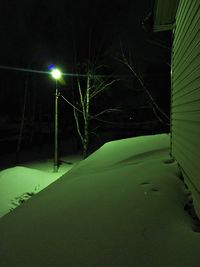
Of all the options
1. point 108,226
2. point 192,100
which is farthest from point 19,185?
point 192,100

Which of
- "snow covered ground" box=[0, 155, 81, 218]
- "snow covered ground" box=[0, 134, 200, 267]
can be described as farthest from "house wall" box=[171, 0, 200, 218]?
"snow covered ground" box=[0, 155, 81, 218]

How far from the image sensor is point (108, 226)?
305 centimetres

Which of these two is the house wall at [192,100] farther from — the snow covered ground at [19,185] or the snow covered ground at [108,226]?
the snow covered ground at [19,185]

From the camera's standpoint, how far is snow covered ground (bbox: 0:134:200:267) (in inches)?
96.0

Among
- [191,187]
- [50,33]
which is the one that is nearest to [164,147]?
[191,187]

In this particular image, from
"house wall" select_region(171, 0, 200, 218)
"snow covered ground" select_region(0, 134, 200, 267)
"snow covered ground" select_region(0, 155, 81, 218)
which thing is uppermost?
"house wall" select_region(171, 0, 200, 218)

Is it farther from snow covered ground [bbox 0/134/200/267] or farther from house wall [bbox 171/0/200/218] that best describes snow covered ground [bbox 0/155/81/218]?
house wall [bbox 171/0/200/218]

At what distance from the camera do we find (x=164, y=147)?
7520mm

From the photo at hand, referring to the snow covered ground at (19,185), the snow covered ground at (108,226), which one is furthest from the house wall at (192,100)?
the snow covered ground at (19,185)

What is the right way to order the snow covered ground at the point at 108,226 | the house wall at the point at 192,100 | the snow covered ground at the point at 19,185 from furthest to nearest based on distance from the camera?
the snow covered ground at the point at 19,185, the house wall at the point at 192,100, the snow covered ground at the point at 108,226

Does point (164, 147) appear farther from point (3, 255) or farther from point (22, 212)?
point (3, 255)

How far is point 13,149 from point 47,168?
11.2 meters

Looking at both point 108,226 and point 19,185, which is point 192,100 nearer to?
point 108,226

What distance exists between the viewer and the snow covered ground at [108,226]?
2.44 meters
